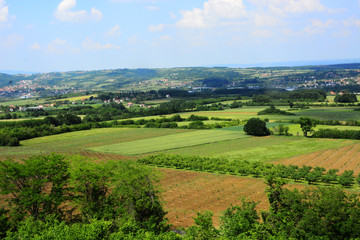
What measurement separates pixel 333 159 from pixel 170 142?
36.6 m

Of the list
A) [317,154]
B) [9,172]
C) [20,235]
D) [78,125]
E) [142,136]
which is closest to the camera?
[20,235]

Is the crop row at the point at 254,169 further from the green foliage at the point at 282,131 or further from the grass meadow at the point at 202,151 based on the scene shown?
the green foliage at the point at 282,131

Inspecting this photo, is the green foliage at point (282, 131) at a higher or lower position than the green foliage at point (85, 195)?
lower

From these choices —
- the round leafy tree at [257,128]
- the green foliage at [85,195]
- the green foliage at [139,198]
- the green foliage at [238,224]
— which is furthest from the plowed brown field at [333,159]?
the green foliage at [85,195]

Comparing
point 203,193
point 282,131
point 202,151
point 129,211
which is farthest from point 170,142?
point 129,211

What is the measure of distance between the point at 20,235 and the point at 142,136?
6350cm

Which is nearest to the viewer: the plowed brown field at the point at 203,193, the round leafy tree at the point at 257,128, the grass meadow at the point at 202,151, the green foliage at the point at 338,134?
the plowed brown field at the point at 203,193

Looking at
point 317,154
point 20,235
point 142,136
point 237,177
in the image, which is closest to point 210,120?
point 142,136

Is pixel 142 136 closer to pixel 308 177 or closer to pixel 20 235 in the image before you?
pixel 308 177

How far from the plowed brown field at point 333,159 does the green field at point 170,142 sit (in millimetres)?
23169

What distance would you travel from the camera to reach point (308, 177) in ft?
140

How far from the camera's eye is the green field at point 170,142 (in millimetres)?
69000

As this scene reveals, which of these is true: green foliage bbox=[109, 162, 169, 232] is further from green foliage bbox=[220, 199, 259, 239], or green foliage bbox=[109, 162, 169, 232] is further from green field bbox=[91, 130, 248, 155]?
green field bbox=[91, 130, 248, 155]

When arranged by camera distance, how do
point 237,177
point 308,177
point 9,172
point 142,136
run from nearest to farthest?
point 9,172 < point 308,177 < point 237,177 < point 142,136
